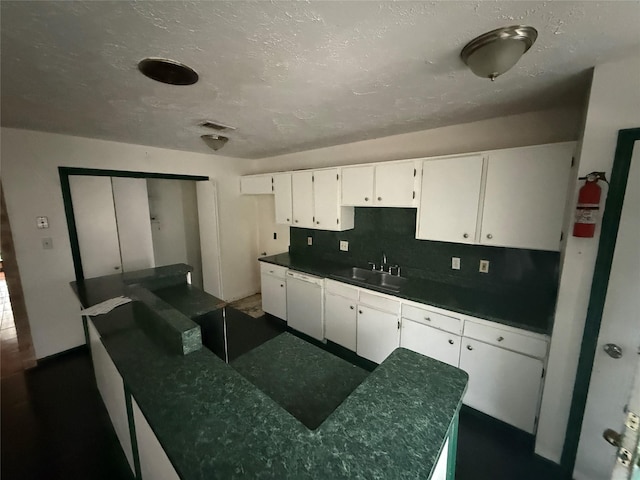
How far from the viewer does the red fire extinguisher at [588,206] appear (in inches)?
50.4

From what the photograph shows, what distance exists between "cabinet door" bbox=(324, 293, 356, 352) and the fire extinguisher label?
1.80m

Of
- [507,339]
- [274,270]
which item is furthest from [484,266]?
[274,270]

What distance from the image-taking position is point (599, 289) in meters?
1.32

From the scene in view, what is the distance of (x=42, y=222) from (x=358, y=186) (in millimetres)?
3272

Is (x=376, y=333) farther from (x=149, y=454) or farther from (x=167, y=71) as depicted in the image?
(x=167, y=71)

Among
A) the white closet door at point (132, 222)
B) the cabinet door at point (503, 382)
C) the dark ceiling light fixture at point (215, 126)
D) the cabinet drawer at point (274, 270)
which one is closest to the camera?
the cabinet door at point (503, 382)

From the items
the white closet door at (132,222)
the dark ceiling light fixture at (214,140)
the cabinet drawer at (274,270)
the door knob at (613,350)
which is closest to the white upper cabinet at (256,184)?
the cabinet drawer at (274,270)

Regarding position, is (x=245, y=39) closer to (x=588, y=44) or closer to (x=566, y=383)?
(x=588, y=44)

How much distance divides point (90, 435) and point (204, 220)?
2.82 meters

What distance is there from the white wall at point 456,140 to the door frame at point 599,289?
29.2 inches

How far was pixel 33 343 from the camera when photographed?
257cm

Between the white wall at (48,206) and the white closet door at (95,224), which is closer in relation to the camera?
the white wall at (48,206)

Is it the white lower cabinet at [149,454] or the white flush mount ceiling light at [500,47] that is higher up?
the white flush mount ceiling light at [500,47]

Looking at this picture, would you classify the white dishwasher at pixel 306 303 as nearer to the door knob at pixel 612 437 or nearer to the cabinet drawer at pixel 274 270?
the cabinet drawer at pixel 274 270
